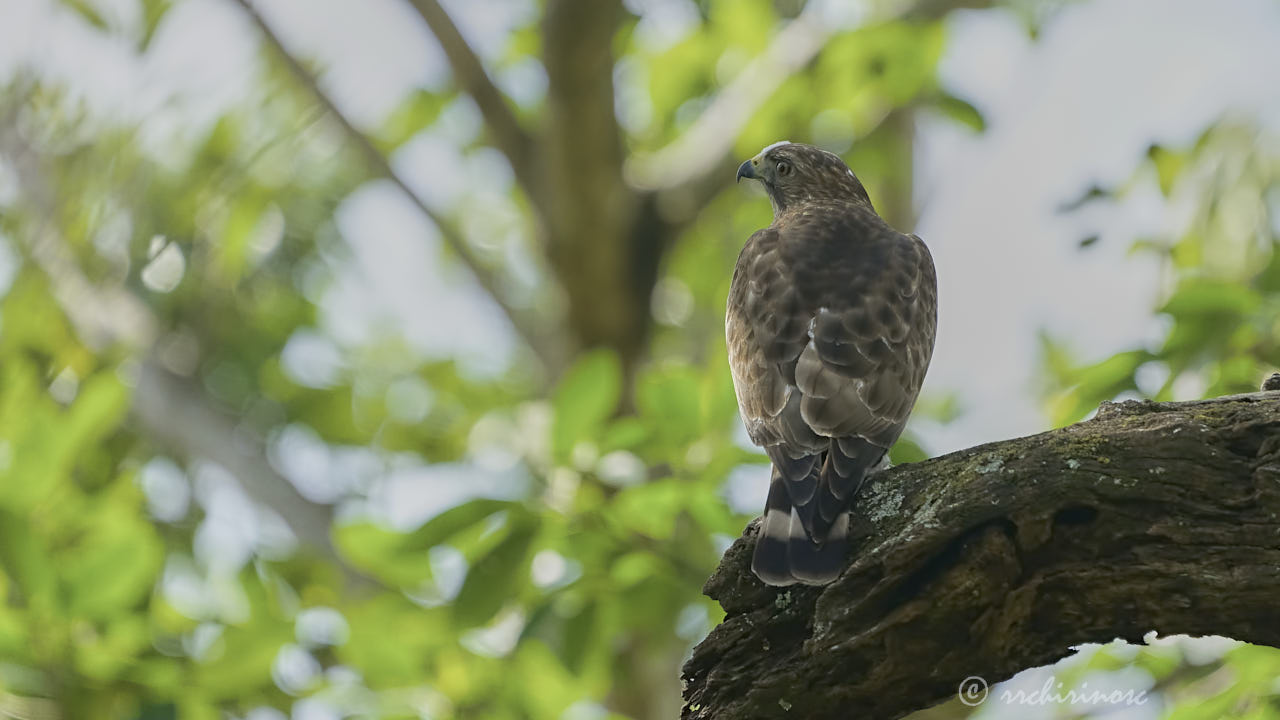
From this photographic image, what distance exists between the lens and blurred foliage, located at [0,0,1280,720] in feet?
13.0

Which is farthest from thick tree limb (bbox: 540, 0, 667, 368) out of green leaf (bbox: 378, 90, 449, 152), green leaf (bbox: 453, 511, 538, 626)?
green leaf (bbox: 453, 511, 538, 626)

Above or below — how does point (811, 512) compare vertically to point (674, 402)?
below

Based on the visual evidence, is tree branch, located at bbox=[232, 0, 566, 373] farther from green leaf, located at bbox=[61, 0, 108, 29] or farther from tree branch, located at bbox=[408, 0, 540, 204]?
green leaf, located at bbox=[61, 0, 108, 29]

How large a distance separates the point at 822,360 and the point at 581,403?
1.00 metres

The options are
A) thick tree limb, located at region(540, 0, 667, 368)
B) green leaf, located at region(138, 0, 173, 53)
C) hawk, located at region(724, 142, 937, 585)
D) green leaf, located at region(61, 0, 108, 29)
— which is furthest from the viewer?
green leaf, located at region(61, 0, 108, 29)

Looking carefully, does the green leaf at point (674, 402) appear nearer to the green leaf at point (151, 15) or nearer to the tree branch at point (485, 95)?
the tree branch at point (485, 95)

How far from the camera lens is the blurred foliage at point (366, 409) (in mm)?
3967

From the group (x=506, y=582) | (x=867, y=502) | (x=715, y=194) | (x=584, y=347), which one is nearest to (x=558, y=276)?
(x=584, y=347)

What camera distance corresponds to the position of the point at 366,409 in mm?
8820

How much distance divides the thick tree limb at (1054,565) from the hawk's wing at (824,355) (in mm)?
188

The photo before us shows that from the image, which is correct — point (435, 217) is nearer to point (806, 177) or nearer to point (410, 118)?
point (410, 118)

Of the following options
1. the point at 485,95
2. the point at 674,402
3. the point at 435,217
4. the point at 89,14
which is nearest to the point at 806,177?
the point at 674,402
